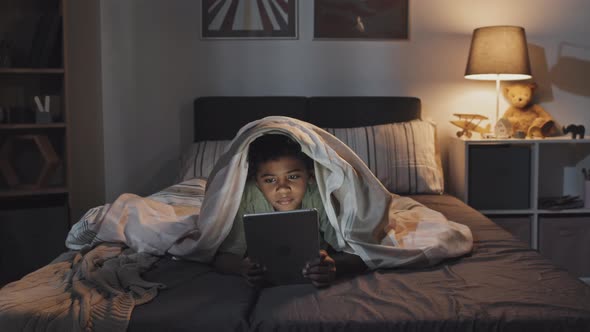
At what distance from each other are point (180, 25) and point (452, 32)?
4.89ft

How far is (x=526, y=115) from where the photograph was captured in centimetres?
340

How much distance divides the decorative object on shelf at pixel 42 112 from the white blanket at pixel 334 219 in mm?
1457

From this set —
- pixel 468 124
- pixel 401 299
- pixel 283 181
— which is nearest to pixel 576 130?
pixel 468 124

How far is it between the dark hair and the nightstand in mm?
1507

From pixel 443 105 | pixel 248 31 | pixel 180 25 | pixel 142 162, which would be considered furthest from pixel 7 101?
pixel 443 105

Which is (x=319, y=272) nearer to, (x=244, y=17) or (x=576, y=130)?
(x=244, y=17)

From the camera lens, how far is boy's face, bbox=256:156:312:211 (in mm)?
1790

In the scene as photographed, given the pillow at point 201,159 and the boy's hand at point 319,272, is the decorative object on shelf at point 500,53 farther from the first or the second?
the boy's hand at point 319,272

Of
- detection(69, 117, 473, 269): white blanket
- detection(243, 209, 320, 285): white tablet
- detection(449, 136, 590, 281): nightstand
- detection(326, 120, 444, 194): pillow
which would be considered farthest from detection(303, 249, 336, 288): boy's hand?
detection(449, 136, 590, 281): nightstand

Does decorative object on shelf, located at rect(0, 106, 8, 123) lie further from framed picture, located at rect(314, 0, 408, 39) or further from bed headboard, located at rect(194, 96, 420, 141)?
framed picture, located at rect(314, 0, 408, 39)

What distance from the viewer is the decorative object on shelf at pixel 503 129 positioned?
Answer: 3211 millimetres

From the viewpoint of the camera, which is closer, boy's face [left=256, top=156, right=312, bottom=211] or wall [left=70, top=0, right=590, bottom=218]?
boy's face [left=256, top=156, right=312, bottom=211]

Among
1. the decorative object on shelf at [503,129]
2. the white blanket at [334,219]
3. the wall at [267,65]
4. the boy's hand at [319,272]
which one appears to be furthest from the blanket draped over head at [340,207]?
the wall at [267,65]

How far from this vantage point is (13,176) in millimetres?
3207
